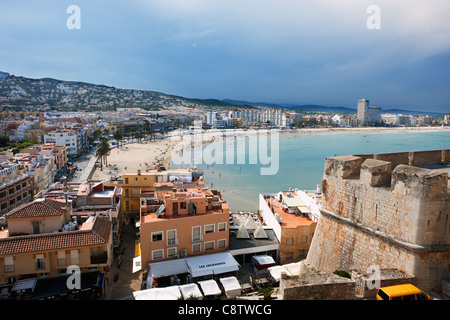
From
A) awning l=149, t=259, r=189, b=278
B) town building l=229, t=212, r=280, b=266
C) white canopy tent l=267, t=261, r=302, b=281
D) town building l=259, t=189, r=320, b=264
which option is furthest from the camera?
town building l=259, t=189, r=320, b=264

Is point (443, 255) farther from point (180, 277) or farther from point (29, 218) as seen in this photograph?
point (29, 218)

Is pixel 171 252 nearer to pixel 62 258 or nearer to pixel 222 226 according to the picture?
pixel 222 226

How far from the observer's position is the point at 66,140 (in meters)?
54.6

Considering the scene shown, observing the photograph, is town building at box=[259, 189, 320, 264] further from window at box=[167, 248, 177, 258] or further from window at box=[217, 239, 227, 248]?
window at box=[167, 248, 177, 258]

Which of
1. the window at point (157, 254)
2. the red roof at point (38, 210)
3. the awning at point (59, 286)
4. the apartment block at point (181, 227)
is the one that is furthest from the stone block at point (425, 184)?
the red roof at point (38, 210)

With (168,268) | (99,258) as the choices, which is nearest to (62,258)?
(99,258)

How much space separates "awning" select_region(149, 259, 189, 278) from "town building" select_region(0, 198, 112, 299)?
204cm

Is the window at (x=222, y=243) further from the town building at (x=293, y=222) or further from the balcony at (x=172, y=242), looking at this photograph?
the town building at (x=293, y=222)

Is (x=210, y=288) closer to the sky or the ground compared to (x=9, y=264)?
closer to the ground

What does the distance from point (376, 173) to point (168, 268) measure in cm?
980

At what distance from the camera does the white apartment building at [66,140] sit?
177 feet

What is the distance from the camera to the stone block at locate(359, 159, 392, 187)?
805cm

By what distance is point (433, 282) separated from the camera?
718cm

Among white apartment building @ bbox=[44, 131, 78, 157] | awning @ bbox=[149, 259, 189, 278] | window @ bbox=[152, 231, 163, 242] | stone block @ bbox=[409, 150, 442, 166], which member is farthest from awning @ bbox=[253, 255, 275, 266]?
white apartment building @ bbox=[44, 131, 78, 157]
